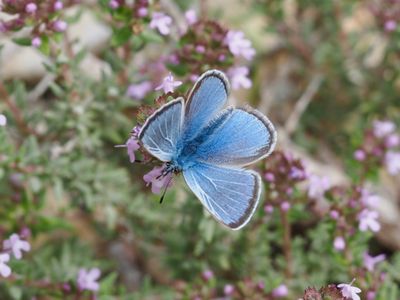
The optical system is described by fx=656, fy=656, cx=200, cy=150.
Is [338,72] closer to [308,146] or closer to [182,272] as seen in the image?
[308,146]

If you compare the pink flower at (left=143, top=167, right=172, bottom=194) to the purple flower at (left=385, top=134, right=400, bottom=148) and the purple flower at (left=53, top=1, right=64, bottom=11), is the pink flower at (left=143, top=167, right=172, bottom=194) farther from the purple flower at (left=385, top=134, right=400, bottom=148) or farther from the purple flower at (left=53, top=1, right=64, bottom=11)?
the purple flower at (left=385, top=134, right=400, bottom=148)

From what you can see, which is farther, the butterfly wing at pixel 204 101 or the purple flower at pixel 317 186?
the purple flower at pixel 317 186

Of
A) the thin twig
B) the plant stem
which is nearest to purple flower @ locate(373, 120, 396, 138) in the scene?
the thin twig

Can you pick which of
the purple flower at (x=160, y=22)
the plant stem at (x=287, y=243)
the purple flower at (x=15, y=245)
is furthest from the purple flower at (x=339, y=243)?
the purple flower at (x=15, y=245)

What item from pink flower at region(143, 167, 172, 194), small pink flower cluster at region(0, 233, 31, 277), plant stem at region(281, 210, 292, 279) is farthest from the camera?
plant stem at region(281, 210, 292, 279)

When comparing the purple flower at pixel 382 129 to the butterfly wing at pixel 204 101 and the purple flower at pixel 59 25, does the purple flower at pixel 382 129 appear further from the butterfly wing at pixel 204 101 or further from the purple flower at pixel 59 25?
the purple flower at pixel 59 25

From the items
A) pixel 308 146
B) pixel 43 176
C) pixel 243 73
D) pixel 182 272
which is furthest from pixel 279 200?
pixel 308 146

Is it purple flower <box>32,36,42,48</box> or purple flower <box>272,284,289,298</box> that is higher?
purple flower <box>32,36,42,48</box>
